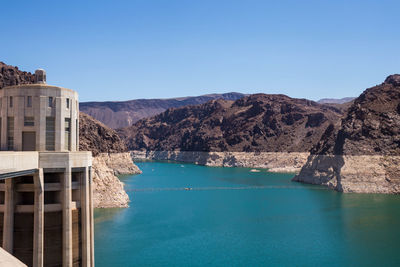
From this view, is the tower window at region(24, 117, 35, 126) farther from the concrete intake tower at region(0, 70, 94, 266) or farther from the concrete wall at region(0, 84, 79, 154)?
the concrete wall at region(0, 84, 79, 154)

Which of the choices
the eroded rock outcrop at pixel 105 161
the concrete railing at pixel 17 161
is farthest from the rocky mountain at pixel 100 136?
the concrete railing at pixel 17 161

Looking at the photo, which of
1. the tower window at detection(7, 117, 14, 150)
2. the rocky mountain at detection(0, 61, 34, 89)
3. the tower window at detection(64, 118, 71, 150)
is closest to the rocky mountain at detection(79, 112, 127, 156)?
the rocky mountain at detection(0, 61, 34, 89)

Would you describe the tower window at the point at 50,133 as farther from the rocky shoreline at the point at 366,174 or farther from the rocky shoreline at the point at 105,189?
the rocky shoreline at the point at 366,174

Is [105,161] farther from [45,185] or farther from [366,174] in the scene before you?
[45,185]

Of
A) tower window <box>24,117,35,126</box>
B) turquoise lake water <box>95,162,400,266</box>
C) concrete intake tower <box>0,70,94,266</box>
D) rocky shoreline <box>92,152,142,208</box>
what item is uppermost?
tower window <box>24,117,35,126</box>

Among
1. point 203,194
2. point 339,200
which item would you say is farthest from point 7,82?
point 339,200

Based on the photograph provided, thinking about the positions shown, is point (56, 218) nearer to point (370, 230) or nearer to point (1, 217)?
point (1, 217)
